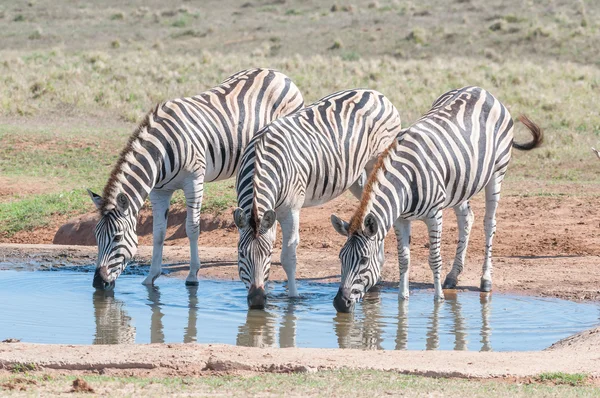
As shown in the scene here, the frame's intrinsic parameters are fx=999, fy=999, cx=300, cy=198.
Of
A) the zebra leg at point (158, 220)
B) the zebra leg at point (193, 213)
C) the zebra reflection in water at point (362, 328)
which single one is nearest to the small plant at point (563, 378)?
the zebra reflection in water at point (362, 328)

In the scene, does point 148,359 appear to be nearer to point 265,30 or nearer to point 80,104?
point 80,104

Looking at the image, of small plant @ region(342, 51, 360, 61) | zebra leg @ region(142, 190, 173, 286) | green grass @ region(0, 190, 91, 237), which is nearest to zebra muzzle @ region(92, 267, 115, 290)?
zebra leg @ region(142, 190, 173, 286)

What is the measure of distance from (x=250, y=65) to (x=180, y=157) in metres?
26.9

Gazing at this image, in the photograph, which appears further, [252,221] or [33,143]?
[33,143]

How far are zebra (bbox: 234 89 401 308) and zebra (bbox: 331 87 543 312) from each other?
756 mm

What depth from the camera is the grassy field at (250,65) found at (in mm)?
19781

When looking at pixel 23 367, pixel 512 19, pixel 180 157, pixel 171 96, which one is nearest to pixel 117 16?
pixel 512 19

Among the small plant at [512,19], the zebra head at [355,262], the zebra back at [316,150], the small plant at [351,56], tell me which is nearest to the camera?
the zebra head at [355,262]

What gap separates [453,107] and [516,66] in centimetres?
2666

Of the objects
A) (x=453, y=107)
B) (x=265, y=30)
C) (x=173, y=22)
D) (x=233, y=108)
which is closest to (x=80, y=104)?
(x=233, y=108)

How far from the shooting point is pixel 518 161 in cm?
2083

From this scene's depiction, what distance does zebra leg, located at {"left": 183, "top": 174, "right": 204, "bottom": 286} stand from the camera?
11.3 meters

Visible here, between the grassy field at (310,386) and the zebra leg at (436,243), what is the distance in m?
3.36

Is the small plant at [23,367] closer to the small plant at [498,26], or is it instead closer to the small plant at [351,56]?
the small plant at [351,56]
